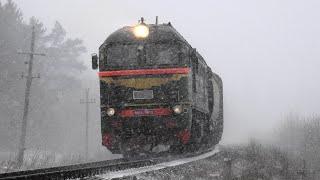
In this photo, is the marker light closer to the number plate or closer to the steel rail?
the number plate

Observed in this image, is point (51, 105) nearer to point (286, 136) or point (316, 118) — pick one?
point (286, 136)

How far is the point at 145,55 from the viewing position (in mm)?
14633

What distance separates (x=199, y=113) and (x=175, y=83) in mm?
2725

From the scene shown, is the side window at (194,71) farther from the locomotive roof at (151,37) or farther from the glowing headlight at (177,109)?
the glowing headlight at (177,109)

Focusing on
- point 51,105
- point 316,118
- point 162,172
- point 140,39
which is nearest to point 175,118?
point 140,39

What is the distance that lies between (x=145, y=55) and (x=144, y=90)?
3.14 feet

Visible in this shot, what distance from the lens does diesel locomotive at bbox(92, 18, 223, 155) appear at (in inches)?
566

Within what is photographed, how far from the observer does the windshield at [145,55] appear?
1459cm

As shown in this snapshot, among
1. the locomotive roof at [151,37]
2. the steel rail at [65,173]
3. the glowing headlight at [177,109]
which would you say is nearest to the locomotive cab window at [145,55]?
the locomotive roof at [151,37]

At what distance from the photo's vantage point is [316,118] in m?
30.0

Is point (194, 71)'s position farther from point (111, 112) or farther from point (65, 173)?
point (65, 173)

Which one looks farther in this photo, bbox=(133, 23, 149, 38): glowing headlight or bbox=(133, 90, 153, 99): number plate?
bbox=(133, 23, 149, 38): glowing headlight

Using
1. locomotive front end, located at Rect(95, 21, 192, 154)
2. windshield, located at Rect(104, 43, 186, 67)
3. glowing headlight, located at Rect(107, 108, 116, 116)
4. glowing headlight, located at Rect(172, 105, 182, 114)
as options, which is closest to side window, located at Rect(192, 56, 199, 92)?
locomotive front end, located at Rect(95, 21, 192, 154)

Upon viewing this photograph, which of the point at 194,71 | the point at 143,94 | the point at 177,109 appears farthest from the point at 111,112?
the point at 194,71
